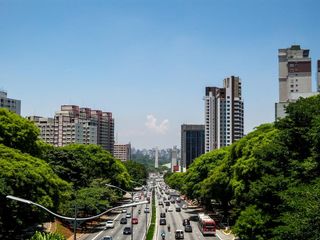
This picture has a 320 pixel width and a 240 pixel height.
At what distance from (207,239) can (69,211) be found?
57.5 feet

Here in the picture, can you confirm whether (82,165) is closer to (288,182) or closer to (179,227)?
(179,227)

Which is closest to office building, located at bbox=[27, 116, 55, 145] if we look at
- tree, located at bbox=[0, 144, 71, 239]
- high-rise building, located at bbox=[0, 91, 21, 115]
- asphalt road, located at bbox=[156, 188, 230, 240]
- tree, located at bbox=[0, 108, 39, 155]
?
high-rise building, located at bbox=[0, 91, 21, 115]

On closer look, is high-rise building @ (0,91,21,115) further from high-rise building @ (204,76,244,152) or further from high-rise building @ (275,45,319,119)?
high-rise building @ (275,45,319,119)

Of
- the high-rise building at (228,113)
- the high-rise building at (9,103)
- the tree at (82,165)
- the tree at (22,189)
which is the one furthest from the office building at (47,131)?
the tree at (22,189)

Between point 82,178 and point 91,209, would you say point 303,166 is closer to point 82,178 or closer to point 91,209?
point 91,209

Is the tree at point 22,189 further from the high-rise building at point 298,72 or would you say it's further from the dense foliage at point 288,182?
the high-rise building at point 298,72

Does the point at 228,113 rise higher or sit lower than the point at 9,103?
lower

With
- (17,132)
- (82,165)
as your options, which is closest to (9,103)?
(82,165)

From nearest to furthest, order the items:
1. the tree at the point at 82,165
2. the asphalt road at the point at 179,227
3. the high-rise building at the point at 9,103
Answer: the asphalt road at the point at 179,227
the tree at the point at 82,165
the high-rise building at the point at 9,103

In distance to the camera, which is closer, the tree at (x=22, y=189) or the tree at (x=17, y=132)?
the tree at (x=22, y=189)

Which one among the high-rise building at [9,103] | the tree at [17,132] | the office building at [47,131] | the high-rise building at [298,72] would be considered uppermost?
the high-rise building at [298,72]

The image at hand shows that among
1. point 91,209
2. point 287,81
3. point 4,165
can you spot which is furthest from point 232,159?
point 287,81

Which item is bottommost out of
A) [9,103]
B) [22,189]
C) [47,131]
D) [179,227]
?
[179,227]

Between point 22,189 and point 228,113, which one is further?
point 228,113
